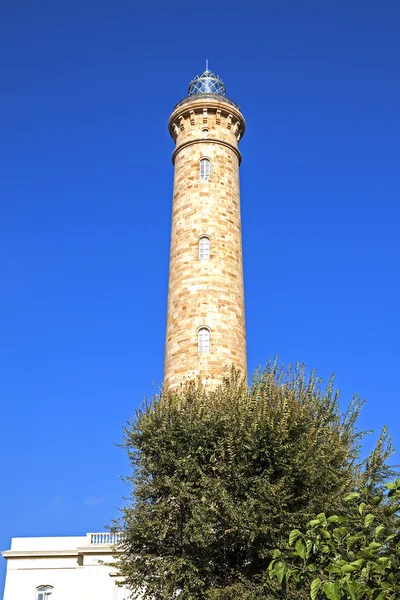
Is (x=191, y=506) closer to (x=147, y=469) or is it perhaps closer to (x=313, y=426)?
(x=147, y=469)

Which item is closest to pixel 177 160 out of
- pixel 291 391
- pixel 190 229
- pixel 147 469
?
pixel 190 229

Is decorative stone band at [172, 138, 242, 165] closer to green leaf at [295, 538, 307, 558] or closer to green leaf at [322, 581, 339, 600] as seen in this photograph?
green leaf at [295, 538, 307, 558]

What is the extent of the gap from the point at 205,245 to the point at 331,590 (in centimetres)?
2285

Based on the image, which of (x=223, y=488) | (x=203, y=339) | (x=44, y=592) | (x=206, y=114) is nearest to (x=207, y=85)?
(x=206, y=114)

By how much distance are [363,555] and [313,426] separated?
1329cm

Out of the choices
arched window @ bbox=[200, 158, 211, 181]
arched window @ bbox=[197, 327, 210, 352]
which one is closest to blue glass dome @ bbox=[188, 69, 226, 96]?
arched window @ bbox=[200, 158, 211, 181]

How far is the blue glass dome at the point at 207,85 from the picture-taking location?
3319 cm

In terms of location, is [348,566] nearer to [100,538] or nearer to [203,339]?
[203,339]

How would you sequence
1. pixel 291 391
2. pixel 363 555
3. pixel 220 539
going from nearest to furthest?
pixel 363 555 < pixel 220 539 < pixel 291 391

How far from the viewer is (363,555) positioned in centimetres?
743

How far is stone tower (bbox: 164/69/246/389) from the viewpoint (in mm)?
26828

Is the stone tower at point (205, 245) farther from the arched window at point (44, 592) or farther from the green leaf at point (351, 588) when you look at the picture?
the green leaf at point (351, 588)

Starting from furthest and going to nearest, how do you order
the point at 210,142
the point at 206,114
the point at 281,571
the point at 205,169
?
the point at 206,114 < the point at 210,142 < the point at 205,169 < the point at 281,571

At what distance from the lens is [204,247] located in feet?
93.7
